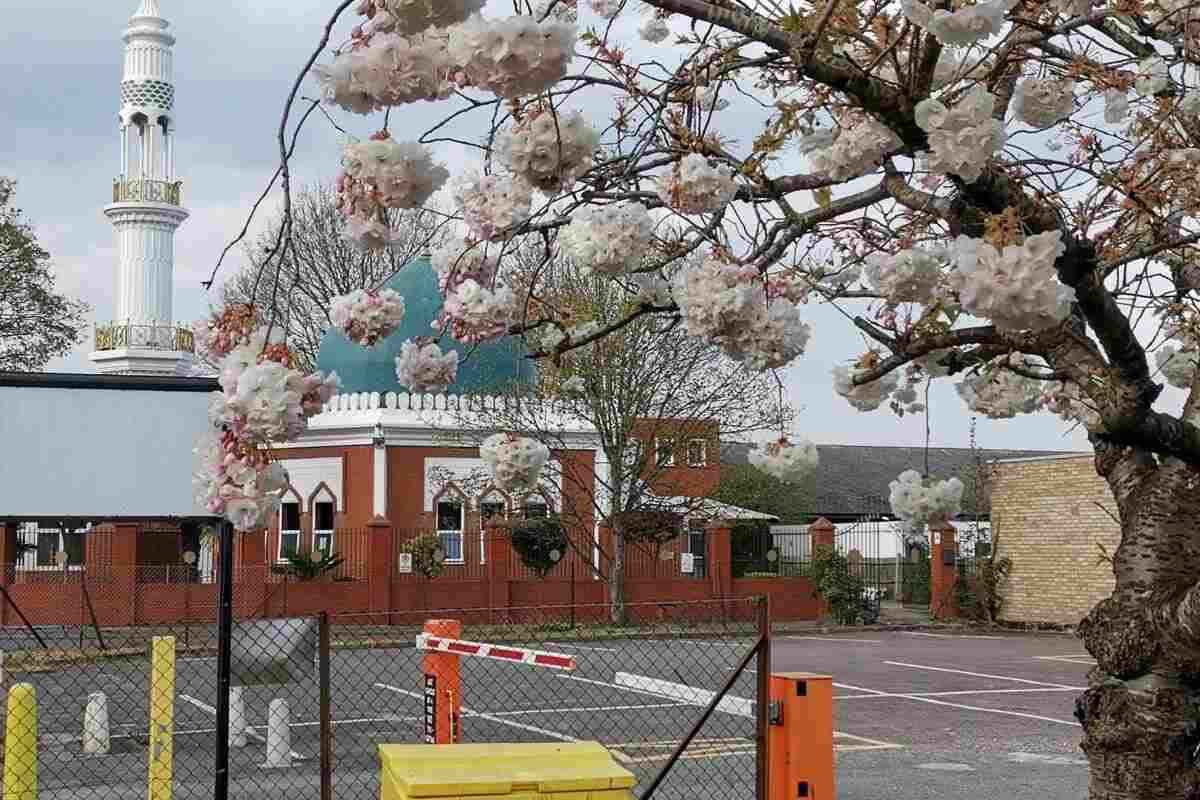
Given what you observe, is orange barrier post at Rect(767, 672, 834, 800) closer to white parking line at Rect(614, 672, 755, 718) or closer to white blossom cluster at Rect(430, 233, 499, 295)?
white parking line at Rect(614, 672, 755, 718)

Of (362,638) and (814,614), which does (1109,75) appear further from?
(814,614)

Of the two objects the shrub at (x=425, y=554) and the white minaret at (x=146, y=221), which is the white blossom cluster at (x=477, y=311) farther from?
the white minaret at (x=146, y=221)

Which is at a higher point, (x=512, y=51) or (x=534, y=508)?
(x=512, y=51)

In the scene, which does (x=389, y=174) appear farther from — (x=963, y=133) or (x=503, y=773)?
(x=503, y=773)

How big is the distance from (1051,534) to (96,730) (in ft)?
79.7

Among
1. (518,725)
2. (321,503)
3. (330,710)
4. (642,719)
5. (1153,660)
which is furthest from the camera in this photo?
(321,503)

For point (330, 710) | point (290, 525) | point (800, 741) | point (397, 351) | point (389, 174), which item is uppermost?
point (397, 351)

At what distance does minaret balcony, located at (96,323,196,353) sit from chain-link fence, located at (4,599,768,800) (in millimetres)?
18442

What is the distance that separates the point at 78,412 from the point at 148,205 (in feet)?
112

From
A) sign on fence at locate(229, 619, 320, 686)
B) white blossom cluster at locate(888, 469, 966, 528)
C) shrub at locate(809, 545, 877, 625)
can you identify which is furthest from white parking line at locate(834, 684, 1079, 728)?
shrub at locate(809, 545, 877, 625)

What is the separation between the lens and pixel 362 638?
25.2 meters

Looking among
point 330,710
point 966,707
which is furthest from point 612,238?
point 966,707

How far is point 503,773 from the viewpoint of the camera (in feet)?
20.2

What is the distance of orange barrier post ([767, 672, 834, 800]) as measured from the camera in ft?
25.2
